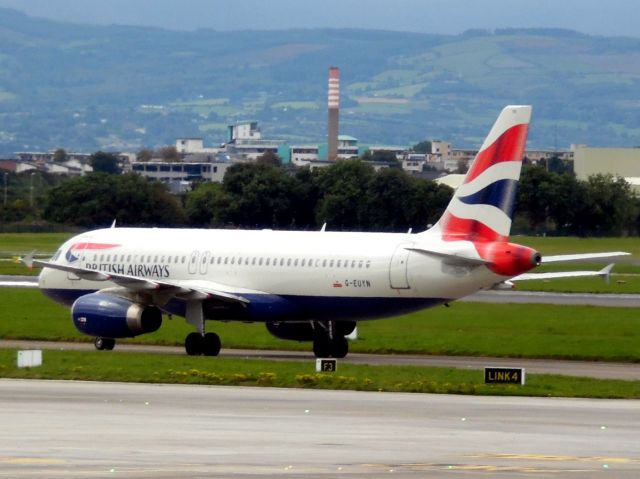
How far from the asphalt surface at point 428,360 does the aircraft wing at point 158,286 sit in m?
1.67

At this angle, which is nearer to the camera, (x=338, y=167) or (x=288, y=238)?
(x=288, y=238)

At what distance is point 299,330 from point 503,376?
11545 millimetres

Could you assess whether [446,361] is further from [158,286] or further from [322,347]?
[158,286]

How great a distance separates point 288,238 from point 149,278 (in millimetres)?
4115

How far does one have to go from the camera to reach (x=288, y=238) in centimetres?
4400

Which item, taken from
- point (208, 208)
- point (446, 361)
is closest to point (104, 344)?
point (446, 361)

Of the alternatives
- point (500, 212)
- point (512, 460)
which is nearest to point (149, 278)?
point (500, 212)

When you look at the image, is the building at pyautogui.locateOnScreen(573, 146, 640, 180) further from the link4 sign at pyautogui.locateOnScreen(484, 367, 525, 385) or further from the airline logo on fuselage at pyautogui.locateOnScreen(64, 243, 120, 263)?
the link4 sign at pyautogui.locateOnScreen(484, 367, 525, 385)

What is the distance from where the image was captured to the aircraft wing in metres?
41.9

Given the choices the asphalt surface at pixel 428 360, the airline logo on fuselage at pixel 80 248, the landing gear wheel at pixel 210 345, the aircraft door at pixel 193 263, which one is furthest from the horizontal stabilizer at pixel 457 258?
the airline logo on fuselage at pixel 80 248

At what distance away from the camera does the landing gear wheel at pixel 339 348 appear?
142ft

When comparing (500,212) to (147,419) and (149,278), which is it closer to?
(149,278)

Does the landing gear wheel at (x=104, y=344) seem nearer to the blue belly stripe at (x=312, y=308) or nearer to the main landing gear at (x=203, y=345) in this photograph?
the blue belly stripe at (x=312, y=308)

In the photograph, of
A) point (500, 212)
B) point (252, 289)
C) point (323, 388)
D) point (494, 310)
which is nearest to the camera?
point (323, 388)
